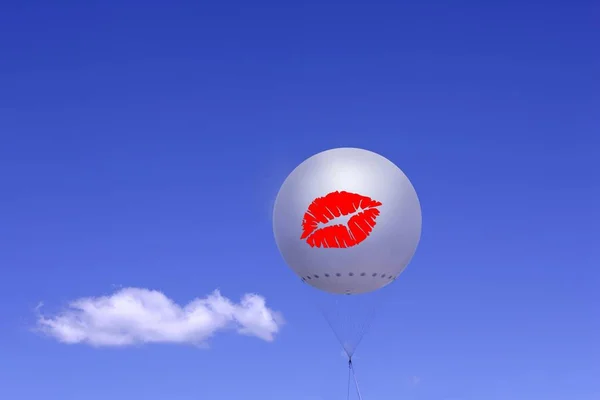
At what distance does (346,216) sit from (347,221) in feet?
0.81

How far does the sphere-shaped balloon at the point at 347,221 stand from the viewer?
38.6 metres

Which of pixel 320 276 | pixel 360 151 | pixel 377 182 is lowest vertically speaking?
pixel 320 276

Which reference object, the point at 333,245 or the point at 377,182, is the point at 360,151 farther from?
the point at 333,245

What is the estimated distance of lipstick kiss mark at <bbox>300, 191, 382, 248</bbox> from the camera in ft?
127

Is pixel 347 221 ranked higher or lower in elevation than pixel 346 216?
lower

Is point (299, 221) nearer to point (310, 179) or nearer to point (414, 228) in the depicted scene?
point (310, 179)

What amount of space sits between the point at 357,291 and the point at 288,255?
400 centimetres

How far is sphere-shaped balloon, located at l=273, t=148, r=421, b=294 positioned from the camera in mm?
38625

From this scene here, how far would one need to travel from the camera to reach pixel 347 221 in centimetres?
3859

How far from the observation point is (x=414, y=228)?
134 ft

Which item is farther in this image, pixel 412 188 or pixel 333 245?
pixel 412 188

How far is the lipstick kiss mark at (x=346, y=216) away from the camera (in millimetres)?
38562

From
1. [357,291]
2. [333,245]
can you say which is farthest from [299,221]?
[357,291]

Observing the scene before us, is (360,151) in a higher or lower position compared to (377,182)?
higher
